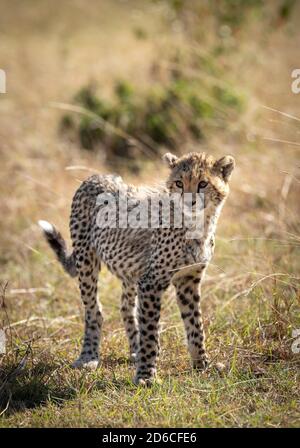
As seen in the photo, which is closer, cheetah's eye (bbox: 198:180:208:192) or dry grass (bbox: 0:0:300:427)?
dry grass (bbox: 0:0:300:427)

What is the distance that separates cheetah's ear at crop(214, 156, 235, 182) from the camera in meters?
4.37

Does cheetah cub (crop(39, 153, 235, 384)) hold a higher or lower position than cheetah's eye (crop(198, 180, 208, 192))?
lower

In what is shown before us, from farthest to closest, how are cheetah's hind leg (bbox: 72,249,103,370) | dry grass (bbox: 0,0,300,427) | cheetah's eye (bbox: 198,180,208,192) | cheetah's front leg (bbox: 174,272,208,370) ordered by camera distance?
1. cheetah's hind leg (bbox: 72,249,103,370)
2. cheetah's front leg (bbox: 174,272,208,370)
3. cheetah's eye (bbox: 198,180,208,192)
4. dry grass (bbox: 0,0,300,427)

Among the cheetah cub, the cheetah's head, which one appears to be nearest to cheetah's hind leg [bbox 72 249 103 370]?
the cheetah cub

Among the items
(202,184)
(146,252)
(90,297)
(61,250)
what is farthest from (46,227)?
(202,184)

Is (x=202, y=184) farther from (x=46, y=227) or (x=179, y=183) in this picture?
(x=46, y=227)

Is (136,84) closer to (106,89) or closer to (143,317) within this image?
(106,89)

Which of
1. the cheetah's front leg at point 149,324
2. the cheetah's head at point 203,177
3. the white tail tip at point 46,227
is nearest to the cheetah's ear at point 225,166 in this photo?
the cheetah's head at point 203,177

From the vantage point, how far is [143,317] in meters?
4.41

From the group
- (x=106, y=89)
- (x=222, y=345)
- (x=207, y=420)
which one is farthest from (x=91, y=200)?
(x=106, y=89)

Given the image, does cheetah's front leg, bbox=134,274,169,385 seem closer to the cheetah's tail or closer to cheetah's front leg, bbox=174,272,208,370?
cheetah's front leg, bbox=174,272,208,370

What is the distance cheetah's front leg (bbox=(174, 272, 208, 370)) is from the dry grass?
0.40 feet

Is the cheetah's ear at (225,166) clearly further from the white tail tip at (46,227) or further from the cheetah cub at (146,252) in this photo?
the white tail tip at (46,227)

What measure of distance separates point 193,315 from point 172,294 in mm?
1071
